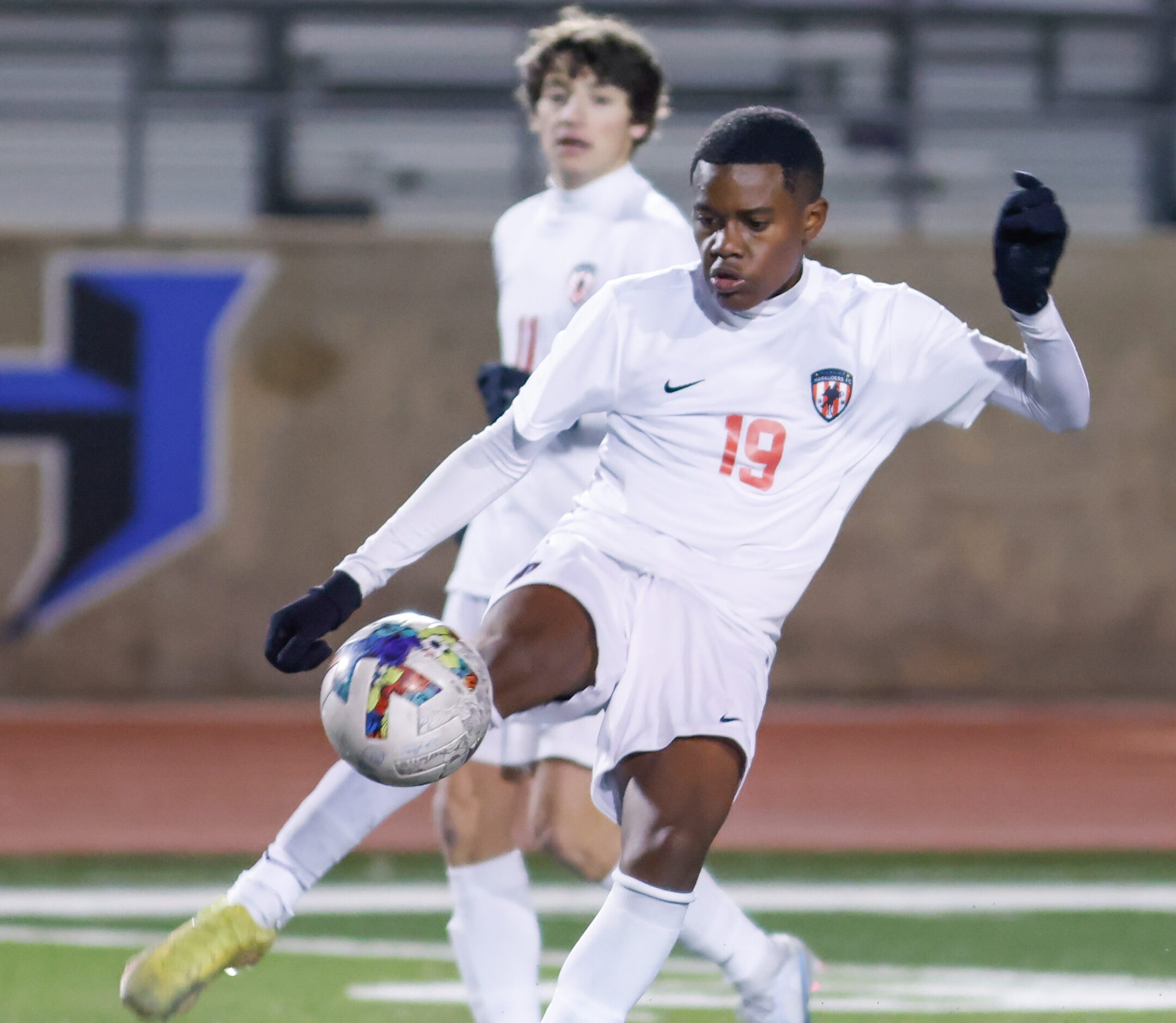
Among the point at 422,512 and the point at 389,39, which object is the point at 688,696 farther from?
the point at 389,39

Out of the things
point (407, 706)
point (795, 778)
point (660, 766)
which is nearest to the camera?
point (407, 706)

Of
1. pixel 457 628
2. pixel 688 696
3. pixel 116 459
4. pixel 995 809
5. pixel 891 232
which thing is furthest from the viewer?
pixel 891 232

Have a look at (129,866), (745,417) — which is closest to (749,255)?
(745,417)

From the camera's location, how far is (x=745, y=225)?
3.44 metres

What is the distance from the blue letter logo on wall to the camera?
10781 mm

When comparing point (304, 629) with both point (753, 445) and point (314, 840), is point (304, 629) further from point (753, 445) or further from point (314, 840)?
point (753, 445)

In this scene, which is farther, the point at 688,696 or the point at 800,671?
the point at 800,671

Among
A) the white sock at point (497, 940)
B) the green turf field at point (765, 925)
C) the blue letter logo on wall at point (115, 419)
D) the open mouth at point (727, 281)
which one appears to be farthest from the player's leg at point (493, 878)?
the blue letter logo on wall at point (115, 419)

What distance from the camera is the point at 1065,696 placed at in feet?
37.0

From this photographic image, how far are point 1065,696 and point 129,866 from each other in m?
6.11

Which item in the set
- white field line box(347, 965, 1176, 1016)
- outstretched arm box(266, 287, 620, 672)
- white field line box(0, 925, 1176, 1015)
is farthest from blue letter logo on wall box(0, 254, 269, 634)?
outstretched arm box(266, 287, 620, 672)

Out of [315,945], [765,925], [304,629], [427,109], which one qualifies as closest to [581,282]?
[304,629]

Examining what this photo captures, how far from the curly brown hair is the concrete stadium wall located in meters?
6.46

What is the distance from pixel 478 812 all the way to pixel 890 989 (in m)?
1.31
